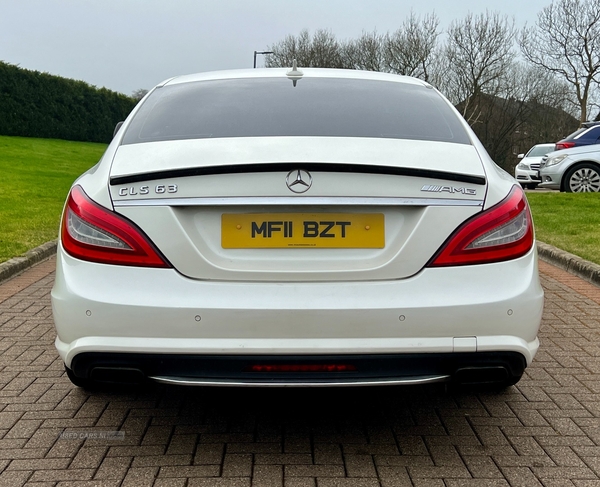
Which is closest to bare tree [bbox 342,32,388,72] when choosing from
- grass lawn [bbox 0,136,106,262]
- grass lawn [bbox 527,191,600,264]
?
grass lawn [bbox 0,136,106,262]

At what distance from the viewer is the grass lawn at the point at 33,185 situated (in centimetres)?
925

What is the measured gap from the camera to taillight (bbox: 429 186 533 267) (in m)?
2.65

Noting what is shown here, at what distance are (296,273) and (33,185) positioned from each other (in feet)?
51.2

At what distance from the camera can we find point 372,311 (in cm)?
256

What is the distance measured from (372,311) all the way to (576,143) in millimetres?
14153

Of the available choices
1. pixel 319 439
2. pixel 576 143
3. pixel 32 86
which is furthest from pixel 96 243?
pixel 32 86

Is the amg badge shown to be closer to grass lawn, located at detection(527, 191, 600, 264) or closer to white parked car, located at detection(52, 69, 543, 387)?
white parked car, located at detection(52, 69, 543, 387)

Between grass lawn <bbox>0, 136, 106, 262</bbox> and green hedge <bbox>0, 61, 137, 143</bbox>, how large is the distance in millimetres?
1103

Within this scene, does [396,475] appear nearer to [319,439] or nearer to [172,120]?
[319,439]

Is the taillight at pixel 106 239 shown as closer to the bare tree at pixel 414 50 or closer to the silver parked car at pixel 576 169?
the silver parked car at pixel 576 169

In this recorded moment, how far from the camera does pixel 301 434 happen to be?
3.15 metres

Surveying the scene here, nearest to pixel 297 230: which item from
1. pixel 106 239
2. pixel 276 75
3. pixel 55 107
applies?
pixel 106 239

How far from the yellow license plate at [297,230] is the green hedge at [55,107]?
31.2 metres

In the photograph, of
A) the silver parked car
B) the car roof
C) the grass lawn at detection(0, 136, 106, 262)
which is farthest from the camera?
the silver parked car
